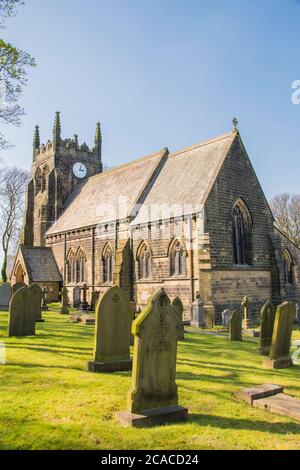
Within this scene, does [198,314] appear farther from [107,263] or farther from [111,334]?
[107,263]

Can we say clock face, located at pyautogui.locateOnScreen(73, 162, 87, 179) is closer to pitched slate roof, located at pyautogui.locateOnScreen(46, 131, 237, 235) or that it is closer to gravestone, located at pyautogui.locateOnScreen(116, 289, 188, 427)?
pitched slate roof, located at pyautogui.locateOnScreen(46, 131, 237, 235)

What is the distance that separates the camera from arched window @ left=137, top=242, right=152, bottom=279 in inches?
843

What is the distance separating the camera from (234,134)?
68.5ft

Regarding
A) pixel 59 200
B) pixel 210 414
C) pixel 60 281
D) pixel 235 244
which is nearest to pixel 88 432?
pixel 210 414

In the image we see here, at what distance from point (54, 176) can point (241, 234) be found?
66.2 ft

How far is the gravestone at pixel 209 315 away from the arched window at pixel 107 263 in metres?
9.36

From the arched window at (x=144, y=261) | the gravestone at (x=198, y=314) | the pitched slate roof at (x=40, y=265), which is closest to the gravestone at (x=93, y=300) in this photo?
the arched window at (x=144, y=261)

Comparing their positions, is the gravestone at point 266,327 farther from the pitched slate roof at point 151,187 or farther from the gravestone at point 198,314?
the pitched slate roof at point 151,187

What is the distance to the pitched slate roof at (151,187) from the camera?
20.2 meters

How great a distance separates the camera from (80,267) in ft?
89.8

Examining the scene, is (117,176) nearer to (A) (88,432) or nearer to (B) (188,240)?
(B) (188,240)

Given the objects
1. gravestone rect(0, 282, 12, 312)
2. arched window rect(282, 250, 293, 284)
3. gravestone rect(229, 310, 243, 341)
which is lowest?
gravestone rect(229, 310, 243, 341)

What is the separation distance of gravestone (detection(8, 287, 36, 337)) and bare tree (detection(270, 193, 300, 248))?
39406mm

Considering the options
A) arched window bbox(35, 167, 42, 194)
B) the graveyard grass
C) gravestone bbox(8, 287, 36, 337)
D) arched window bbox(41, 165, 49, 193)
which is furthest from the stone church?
the graveyard grass
